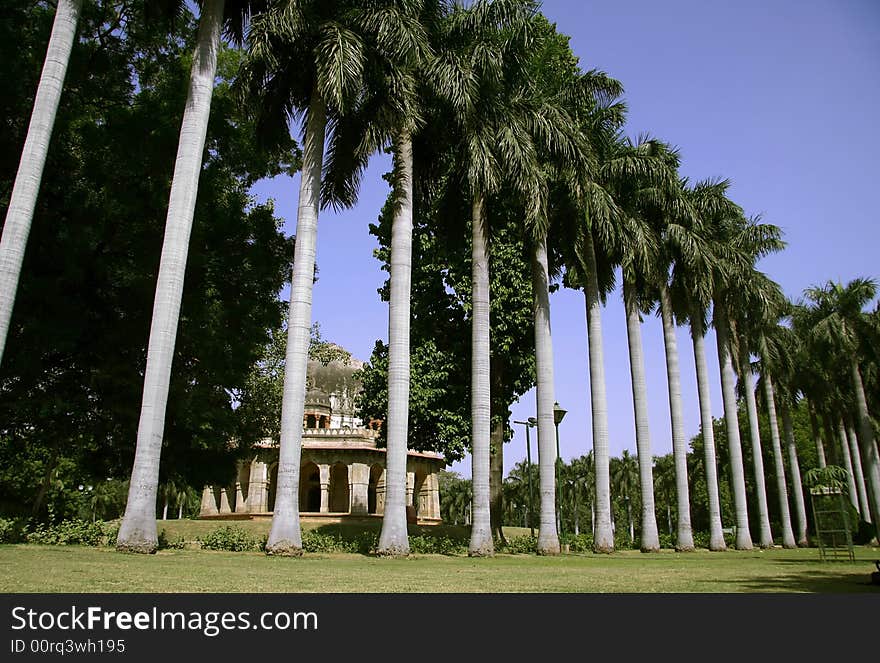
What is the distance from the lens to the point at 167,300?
Answer: 1450 cm

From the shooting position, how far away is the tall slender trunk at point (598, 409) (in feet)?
76.8

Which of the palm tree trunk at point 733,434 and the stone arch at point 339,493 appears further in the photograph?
the stone arch at point 339,493

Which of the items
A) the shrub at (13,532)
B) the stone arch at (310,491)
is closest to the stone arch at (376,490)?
the stone arch at (310,491)

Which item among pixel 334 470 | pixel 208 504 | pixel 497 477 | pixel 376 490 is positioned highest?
pixel 334 470

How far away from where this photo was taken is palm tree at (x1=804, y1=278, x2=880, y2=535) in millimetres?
35781

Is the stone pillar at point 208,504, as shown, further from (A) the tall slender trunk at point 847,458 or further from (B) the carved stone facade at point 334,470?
(A) the tall slender trunk at point 847,458

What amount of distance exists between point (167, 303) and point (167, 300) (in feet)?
0.21

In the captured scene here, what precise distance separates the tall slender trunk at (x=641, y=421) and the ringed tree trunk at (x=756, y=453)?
999 cm

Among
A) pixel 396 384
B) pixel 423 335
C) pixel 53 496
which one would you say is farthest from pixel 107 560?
pixel 53 496

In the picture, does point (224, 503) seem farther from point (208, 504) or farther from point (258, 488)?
point (258, 488)

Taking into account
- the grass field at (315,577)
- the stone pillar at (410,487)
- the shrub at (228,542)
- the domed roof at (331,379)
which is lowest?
the grass field at (315,577)

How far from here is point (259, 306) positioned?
71.8ft

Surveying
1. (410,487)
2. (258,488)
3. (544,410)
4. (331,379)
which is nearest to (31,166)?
(544,410)

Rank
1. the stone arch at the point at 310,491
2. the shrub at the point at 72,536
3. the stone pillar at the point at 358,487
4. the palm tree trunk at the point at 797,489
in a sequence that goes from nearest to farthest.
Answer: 1. the shrub at the point at 72,536
2. the palm tree trunk at the point at 797,489
3. the stone pillar at the point at 358,487
4. the stone arch at the point at 310,491
